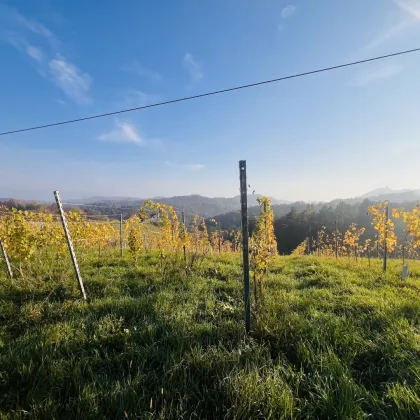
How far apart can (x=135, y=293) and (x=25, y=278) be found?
8.17 ft

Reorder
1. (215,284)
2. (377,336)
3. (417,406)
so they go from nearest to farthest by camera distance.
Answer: (417,406) → (377,336) → (215,284)

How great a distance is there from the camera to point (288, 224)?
161 feet

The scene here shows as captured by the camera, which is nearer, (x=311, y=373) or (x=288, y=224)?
(x=311, y=373)

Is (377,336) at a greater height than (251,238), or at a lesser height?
lesser

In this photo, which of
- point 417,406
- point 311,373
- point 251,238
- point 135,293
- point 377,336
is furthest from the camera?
point 135,293

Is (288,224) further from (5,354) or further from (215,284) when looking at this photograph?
(5,354)

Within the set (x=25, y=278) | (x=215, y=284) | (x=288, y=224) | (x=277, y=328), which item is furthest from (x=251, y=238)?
(x=288, y=224)

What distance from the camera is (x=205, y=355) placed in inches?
102

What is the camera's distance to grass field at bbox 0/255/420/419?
79.1 inches

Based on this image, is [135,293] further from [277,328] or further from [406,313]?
[406,313]

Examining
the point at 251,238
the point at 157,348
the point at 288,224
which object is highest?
the point at 251,238

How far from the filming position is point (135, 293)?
4809 millimetres

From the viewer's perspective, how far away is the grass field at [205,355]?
2010mm

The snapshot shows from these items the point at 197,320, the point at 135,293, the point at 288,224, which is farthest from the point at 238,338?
the point at 288,224
